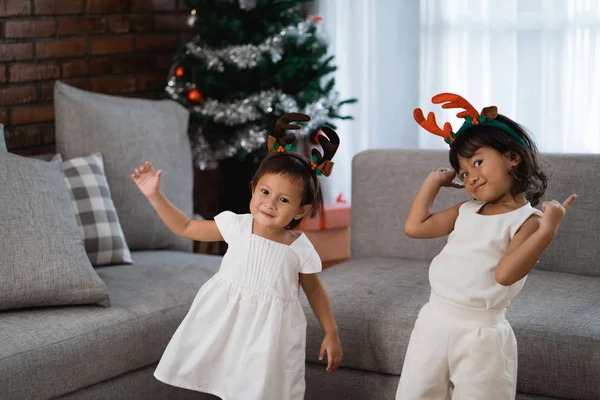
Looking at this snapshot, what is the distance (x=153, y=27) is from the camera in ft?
13.3

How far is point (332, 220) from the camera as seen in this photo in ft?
12.9

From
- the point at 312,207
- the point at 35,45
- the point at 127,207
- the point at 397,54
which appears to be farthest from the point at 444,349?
the point at 397,54

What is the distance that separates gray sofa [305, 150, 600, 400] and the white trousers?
24 cm

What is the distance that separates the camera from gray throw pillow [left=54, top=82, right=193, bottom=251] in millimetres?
3057

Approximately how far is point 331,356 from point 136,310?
65 cm

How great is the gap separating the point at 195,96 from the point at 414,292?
5.14 feet

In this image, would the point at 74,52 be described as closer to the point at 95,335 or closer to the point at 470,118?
the point at 95,335

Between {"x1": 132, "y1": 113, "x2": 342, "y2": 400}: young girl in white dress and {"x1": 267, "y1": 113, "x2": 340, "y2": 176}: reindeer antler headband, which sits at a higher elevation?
{"x1": 267, "y1": 113, "x2": 340, "y2": 176}: reindeer antler headband

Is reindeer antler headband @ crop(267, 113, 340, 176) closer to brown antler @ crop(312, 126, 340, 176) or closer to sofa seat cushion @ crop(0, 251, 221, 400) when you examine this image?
brown antler @ crop(312, 126, 340, 176)

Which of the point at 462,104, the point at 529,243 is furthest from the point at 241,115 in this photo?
the point at 529,243

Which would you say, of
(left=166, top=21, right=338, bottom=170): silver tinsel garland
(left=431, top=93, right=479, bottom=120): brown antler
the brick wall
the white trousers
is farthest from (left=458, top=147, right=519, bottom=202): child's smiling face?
the brick wall

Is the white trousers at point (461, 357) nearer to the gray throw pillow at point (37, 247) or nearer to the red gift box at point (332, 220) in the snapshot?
the gray throw pillow at point (37, 247)

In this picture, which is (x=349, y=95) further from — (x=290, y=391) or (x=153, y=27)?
(x=290, y=391)

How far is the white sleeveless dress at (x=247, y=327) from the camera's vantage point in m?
2.09
